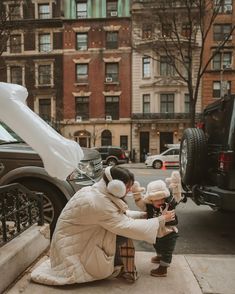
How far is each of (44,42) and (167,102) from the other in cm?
1353

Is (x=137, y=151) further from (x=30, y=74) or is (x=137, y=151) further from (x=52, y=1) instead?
(x=52, y=1)

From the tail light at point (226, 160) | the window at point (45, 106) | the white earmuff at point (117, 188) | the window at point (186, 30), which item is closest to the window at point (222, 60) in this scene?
the window at point (186, 30)

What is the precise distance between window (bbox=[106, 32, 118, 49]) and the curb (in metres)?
35.0

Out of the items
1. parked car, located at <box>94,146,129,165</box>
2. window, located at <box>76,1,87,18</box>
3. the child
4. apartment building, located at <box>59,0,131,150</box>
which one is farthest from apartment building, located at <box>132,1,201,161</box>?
the child

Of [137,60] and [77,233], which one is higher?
[137,60]

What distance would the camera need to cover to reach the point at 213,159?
6.12 meters

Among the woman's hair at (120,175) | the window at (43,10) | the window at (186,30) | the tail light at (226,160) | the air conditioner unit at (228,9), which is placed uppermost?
the window at (43,10)

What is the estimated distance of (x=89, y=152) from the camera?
6.38 metres

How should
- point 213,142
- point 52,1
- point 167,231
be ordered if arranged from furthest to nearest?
point 52,1
point 213,142
point 167,231

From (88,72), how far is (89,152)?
32652mm

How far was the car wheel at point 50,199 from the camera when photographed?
219 inches

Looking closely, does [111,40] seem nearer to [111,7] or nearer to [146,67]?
[111,7]

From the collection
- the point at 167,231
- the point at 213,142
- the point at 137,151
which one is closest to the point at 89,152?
the point at 213,142

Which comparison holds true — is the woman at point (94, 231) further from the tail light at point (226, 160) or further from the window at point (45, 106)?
the window at point (45, 106)
